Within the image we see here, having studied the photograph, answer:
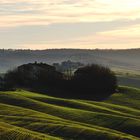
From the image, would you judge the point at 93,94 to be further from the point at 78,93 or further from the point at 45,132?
the point at 45,132

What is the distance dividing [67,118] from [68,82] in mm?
52332

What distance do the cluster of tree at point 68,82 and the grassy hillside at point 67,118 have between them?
9963mm

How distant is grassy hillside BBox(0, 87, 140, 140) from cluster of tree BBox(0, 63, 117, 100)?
32.7 ft

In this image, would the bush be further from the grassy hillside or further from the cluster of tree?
the grassy hillside

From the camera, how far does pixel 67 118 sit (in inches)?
3504

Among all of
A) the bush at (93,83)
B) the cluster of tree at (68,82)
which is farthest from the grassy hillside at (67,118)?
the cluster of tree at (68,82)

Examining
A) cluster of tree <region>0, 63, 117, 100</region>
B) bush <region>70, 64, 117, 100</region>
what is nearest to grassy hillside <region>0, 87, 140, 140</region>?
bush <region>70, 64, 117, 100</region>

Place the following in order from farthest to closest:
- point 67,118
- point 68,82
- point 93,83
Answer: point 68,82 → point 93,83 → point 67,118

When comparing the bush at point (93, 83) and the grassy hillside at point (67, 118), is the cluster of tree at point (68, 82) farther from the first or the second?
the grassy hillside at point (67, 118)

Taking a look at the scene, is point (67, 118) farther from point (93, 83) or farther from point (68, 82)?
point (68, 82)

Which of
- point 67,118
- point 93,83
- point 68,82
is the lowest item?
point 67,118

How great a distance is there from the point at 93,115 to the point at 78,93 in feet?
→ 151

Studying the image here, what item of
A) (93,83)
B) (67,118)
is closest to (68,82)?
(93,83)

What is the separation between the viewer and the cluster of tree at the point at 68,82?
137 m
